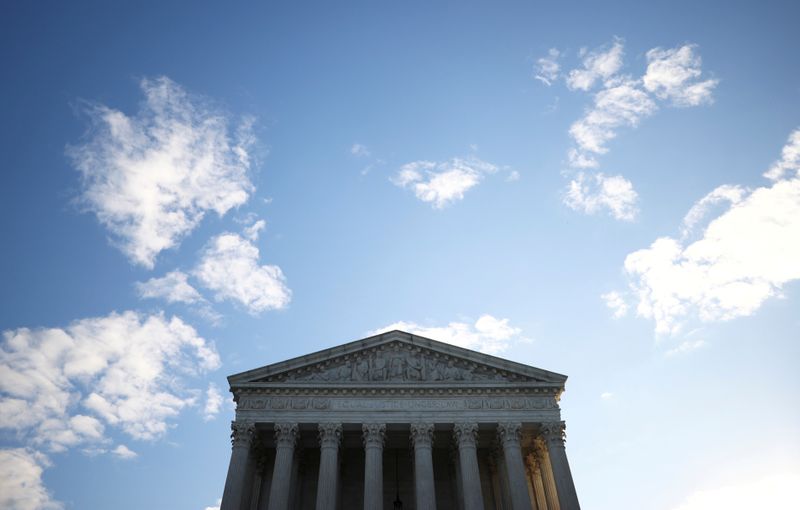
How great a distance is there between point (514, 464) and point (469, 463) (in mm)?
2393

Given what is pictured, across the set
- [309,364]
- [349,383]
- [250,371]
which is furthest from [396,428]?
[250,371]

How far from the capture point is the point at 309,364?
30969mm

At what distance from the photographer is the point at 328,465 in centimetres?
2808

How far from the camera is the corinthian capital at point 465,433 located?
95.4 ft

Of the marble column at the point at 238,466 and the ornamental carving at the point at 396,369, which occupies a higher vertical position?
the ornamental carving at the point at 396,369

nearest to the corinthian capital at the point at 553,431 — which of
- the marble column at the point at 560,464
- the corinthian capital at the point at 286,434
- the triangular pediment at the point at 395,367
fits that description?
the marble column at the point at 560,464

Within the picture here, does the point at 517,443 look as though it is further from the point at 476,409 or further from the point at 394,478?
the point at 394,478

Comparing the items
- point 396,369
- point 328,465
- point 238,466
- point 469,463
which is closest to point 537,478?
point 469,463

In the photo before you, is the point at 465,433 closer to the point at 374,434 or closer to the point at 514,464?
the point at 514,464

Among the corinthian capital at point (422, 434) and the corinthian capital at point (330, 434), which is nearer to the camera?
the corinthian capital at point (330, 434)

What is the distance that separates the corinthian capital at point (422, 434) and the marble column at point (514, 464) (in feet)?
12.7

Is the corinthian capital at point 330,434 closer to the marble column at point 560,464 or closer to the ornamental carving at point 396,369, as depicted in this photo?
the ornamental carving at point 396,369

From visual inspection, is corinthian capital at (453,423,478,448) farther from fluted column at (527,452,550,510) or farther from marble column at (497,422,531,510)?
fluted column at (527,452,550,510)

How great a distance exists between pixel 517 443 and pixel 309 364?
12467mm
